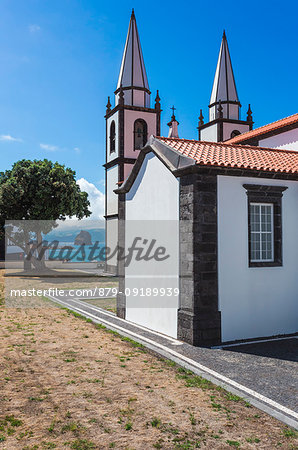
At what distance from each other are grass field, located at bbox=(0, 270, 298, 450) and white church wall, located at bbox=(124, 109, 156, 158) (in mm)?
20912

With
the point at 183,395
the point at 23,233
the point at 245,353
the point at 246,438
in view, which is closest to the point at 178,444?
the point at 246,438

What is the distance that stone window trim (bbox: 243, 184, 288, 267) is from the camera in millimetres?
9953

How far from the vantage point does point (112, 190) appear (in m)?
28.7

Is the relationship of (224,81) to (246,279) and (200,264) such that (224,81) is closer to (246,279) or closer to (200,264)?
(246,279)

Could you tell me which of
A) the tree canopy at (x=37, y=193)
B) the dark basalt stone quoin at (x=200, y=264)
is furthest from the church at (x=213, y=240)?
the tree canopy at (x=37, y=193)

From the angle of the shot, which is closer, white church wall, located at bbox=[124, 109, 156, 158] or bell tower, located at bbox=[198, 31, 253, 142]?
white church wall, located at bbox=[124, 109, 156, 158]

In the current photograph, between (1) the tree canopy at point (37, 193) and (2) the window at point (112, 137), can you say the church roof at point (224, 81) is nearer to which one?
(2) the window at point (112, 137)

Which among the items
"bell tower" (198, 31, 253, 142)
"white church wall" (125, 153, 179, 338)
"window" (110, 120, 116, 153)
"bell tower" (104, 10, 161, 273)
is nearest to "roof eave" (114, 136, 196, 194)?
"white church wall" (125, 153, 179, 338)

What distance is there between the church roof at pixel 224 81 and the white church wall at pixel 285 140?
641 inches

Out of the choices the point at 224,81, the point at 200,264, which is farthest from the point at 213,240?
the point at 224,81

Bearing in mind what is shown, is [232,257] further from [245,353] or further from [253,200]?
[245,353]

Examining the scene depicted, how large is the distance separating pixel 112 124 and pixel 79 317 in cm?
2017

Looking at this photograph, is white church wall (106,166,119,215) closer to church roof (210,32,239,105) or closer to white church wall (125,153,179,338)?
church roof (210,32,239,105)

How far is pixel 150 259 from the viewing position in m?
11.4
